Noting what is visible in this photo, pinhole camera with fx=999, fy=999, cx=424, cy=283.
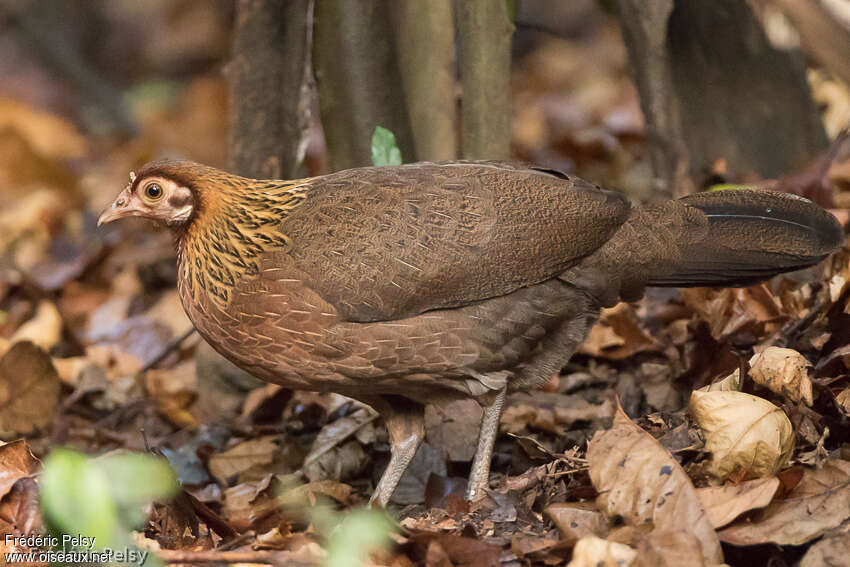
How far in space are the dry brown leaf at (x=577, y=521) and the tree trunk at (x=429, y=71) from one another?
1981 millimetres

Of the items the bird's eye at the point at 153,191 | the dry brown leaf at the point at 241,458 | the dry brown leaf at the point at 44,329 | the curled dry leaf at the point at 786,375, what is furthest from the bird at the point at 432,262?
the dry brown leaf at the point at 44,329

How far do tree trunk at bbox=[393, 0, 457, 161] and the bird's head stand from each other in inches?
46.5

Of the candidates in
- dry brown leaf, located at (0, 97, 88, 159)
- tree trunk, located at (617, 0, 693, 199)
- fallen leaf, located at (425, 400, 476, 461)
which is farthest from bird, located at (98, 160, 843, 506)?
dry brown leaf, located at (0, 97, 88, 159)

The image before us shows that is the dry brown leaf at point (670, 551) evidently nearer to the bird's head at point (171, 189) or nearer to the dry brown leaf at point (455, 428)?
the dry brown leaf at point (455, 428)

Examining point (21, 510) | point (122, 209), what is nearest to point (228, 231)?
point (122, 209)

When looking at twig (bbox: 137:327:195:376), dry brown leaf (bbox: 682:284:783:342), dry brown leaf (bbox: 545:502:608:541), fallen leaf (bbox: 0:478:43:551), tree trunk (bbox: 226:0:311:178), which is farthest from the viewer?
twig (bbox: 137:327:195:376)

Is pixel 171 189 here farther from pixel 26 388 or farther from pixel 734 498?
pixel 734 498

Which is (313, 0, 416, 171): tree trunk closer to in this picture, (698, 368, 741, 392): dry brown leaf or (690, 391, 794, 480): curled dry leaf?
(698, 368, 741, 392): dry brown leaf

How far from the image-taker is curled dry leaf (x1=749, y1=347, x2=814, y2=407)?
3.05 meters

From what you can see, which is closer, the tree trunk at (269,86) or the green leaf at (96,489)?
the green leaf at (96,489)

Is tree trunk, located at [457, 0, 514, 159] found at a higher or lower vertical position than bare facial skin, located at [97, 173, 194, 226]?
higher

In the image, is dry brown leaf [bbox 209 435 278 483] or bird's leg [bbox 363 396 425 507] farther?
dry brown leaf [bbox 209 435 278 483]

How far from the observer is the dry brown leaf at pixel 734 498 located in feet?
8.70

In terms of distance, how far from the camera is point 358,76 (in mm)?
4207
